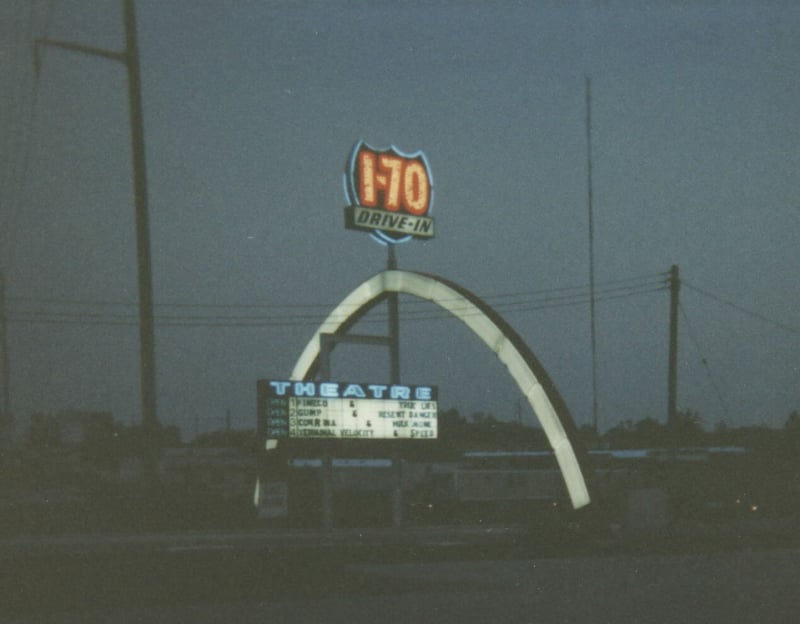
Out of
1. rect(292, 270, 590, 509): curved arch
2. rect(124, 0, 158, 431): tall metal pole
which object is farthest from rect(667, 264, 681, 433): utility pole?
rect(124, 0, 158, 431): tall metal pole

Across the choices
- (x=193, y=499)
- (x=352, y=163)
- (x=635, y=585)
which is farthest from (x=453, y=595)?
(x=193, y=499)

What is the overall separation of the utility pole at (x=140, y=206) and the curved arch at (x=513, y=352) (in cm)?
1526

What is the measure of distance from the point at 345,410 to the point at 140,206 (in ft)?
39.6

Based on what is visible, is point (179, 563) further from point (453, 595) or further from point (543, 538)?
point (543, 538)

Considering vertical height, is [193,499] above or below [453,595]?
below

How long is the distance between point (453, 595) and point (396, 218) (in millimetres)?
22608

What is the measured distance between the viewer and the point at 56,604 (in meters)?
15.0

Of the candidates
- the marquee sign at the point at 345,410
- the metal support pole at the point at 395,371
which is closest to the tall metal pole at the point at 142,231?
the marquee sign at the point at 345,410

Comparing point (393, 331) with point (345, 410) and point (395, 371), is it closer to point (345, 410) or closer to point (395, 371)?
point (395, 371)

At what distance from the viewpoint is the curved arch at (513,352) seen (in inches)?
1388

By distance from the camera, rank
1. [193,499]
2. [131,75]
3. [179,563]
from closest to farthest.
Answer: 1. [179,563]
2. [131,75]
3. [193,499]

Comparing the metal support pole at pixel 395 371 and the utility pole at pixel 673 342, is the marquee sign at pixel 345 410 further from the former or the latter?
the utility pole at pixel 673 342

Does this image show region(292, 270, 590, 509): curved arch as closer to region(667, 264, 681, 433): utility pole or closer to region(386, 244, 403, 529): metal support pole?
region(386, 244, 403, 529): metal support pole

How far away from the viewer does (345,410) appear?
33.7 m
